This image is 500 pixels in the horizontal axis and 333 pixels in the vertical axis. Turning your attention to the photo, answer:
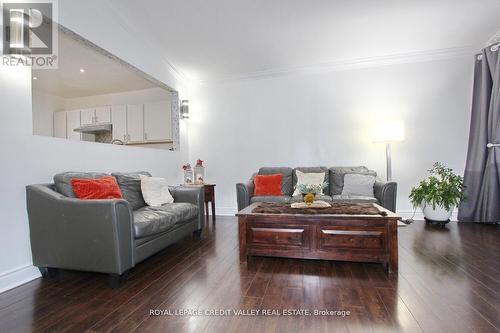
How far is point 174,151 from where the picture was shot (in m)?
4.12

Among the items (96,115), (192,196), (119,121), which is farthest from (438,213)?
(96,115)

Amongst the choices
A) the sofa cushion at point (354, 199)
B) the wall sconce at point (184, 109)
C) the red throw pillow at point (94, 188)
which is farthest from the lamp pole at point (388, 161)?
the red throw pillow at point (94, 188)

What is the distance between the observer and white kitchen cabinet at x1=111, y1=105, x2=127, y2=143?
→ 4688 mm

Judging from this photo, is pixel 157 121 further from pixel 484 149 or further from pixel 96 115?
pixel 484 149

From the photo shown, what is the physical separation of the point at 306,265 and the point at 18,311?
2070mm

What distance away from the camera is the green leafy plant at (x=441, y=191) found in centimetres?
323

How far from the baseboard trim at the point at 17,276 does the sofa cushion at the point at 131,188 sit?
92cm

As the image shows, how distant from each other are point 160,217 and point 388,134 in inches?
127

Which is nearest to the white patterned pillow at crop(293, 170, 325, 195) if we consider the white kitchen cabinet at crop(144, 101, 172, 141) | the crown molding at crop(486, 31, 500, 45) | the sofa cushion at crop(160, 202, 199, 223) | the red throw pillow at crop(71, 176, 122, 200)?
the sofa cushion at crop(160, 202, 199, 223)

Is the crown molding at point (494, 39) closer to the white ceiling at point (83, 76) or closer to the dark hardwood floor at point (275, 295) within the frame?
the dark hardwood floor at point (275, 295)

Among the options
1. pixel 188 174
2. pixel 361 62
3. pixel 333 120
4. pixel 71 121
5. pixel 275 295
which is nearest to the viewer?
pixel 275 295

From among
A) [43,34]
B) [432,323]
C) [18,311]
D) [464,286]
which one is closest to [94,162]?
[43,34]

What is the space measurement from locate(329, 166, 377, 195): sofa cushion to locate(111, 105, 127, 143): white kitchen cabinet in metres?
3.96

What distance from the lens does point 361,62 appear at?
151 inches
